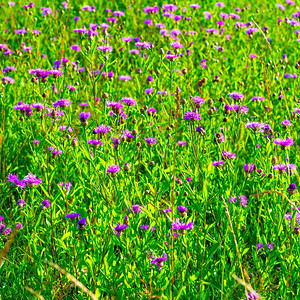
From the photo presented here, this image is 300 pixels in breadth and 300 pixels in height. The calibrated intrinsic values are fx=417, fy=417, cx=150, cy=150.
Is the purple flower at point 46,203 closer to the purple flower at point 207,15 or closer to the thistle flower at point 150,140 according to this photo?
the thistle flower at point 150,140

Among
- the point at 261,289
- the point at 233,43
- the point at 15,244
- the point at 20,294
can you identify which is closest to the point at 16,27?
the point at 233,43

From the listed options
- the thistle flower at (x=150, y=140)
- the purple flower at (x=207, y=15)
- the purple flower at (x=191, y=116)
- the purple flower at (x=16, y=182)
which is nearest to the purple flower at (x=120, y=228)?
the purple flower at (x=191, y=116)

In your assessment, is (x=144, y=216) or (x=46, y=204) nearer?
(x=46, y=204)

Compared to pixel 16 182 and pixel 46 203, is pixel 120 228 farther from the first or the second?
pixel 16 182

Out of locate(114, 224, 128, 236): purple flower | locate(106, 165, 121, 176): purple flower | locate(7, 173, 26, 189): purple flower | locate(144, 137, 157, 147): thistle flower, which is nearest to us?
locate(114, 224, 128, 236): purple flower

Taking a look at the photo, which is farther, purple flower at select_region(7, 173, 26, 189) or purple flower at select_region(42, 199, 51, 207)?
purple flower at select_region(7, 173, 26, 189)

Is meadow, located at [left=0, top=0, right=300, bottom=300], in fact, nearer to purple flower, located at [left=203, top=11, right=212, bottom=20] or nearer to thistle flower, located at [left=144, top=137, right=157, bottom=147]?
thistle flower, located at [left=144, top=137, right=157, bottom=147]

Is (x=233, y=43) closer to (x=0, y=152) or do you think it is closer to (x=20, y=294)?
(x=0, y=152)

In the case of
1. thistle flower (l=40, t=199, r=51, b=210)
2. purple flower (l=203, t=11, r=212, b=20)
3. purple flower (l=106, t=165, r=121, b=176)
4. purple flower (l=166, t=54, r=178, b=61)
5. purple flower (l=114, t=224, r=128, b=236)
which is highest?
purple flower (l=166, t=54, r=178, b=61)

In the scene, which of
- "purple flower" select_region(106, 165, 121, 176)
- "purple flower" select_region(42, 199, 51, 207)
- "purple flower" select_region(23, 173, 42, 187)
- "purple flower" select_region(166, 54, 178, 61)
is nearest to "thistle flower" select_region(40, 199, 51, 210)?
"purple flower" select_region(42, 199, 51, 207)

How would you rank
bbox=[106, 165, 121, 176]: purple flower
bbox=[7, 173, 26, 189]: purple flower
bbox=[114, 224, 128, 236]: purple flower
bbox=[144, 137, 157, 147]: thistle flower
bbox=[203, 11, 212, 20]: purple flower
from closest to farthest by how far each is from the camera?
1. bbox=[114, 224, 128, 236]: purple flower
2. bbox=[106, 165, 121, 176]: purple flower
3. bbox=[7, 173, 26, 189]: purple flower
4. bbox=[144, 137, 157, 147]: thistle flower
5. bbox=[203, 11, 212, 20]: purple flower

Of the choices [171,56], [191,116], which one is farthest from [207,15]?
[191,116]

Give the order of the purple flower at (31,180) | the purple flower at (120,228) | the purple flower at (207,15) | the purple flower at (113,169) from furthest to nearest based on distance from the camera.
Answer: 1. the purple flower at (207,15)
2. the purple flower at (31,180)
3. the purple flower at (113,169)
4. the purple flower at (120,228)

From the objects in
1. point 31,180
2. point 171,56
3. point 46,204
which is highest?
point 171,56
